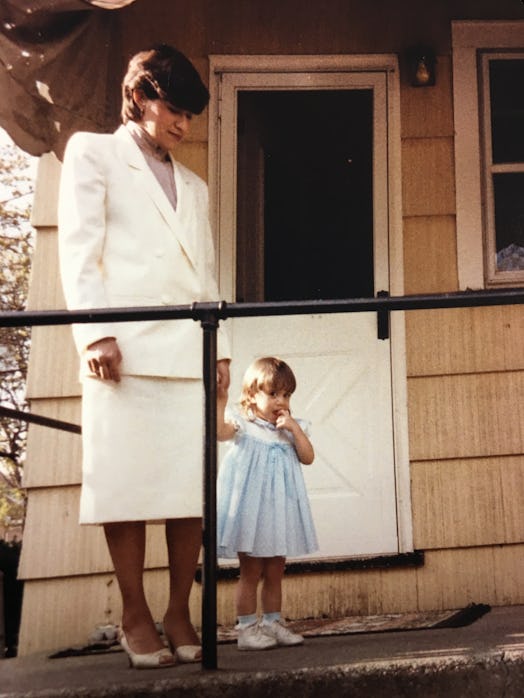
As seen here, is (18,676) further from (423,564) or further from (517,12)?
(517,12)

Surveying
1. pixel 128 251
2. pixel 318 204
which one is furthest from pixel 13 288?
pixel 128 251

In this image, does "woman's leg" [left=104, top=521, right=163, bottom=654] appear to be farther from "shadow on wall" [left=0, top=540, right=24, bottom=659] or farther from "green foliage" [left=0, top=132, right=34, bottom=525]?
"green foliage" [left=0, top=132, right=34, bottom=525]

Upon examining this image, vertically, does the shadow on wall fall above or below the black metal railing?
below

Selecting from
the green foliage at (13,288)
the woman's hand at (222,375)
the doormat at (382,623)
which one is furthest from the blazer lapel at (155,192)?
the green foliage at (13,288)

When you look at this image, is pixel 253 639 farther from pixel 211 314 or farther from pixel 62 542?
pixel 62 542

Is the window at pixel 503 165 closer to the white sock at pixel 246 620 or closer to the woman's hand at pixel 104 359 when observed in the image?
the white sock at pixel 246 620

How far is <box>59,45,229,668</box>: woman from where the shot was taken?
7.30 ft

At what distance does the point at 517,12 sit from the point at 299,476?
2.41 metres

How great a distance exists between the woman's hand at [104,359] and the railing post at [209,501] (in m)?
0.41

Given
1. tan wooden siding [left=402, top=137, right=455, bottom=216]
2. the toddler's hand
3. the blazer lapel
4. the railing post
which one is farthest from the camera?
tan wooden siding [left=402, top=137, right=455, bottom=216]

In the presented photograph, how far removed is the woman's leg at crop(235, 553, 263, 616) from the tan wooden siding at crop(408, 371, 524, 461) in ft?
3.73

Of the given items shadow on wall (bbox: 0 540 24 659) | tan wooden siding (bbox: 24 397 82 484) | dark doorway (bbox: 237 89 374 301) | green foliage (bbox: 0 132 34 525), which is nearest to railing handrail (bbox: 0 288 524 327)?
tan wooden siding (bbox: 24 397 82 484)

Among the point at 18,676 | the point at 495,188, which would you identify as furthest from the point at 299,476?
the point at 495,188

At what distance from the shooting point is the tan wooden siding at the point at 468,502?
3523mm
